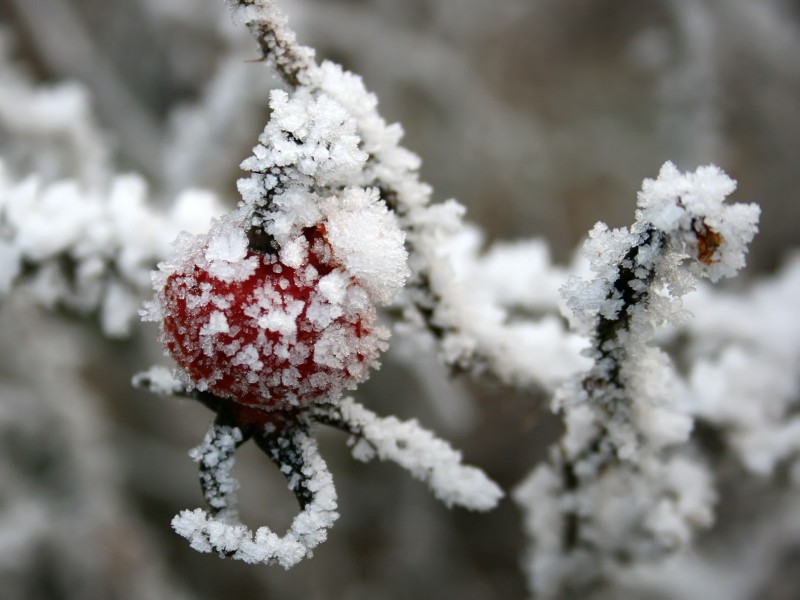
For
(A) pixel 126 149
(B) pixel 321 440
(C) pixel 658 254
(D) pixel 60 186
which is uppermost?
(A) pixel 126 149

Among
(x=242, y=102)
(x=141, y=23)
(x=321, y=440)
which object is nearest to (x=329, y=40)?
(x=141, y=23)

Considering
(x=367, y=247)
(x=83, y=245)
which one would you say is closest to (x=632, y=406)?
(x=367, y=247)

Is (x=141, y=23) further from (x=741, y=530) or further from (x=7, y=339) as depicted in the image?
(x=741, y=530)

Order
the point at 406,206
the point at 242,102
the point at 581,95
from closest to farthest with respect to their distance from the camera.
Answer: the point at 406,206 < the point at 242,102 < the point at 581,95

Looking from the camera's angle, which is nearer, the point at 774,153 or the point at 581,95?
the point at 774,153

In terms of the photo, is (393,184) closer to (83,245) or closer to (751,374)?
(83,245)

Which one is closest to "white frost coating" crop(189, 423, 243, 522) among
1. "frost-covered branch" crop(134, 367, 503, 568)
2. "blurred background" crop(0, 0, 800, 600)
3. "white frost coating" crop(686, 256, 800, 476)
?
"frost-covered branch" crop(134, 367, 503, 568)

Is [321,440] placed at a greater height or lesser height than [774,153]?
lesser

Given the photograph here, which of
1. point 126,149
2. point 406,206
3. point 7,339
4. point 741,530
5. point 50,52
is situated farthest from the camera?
point 50,52

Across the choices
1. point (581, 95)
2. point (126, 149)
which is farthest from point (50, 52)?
point (581, 95)
